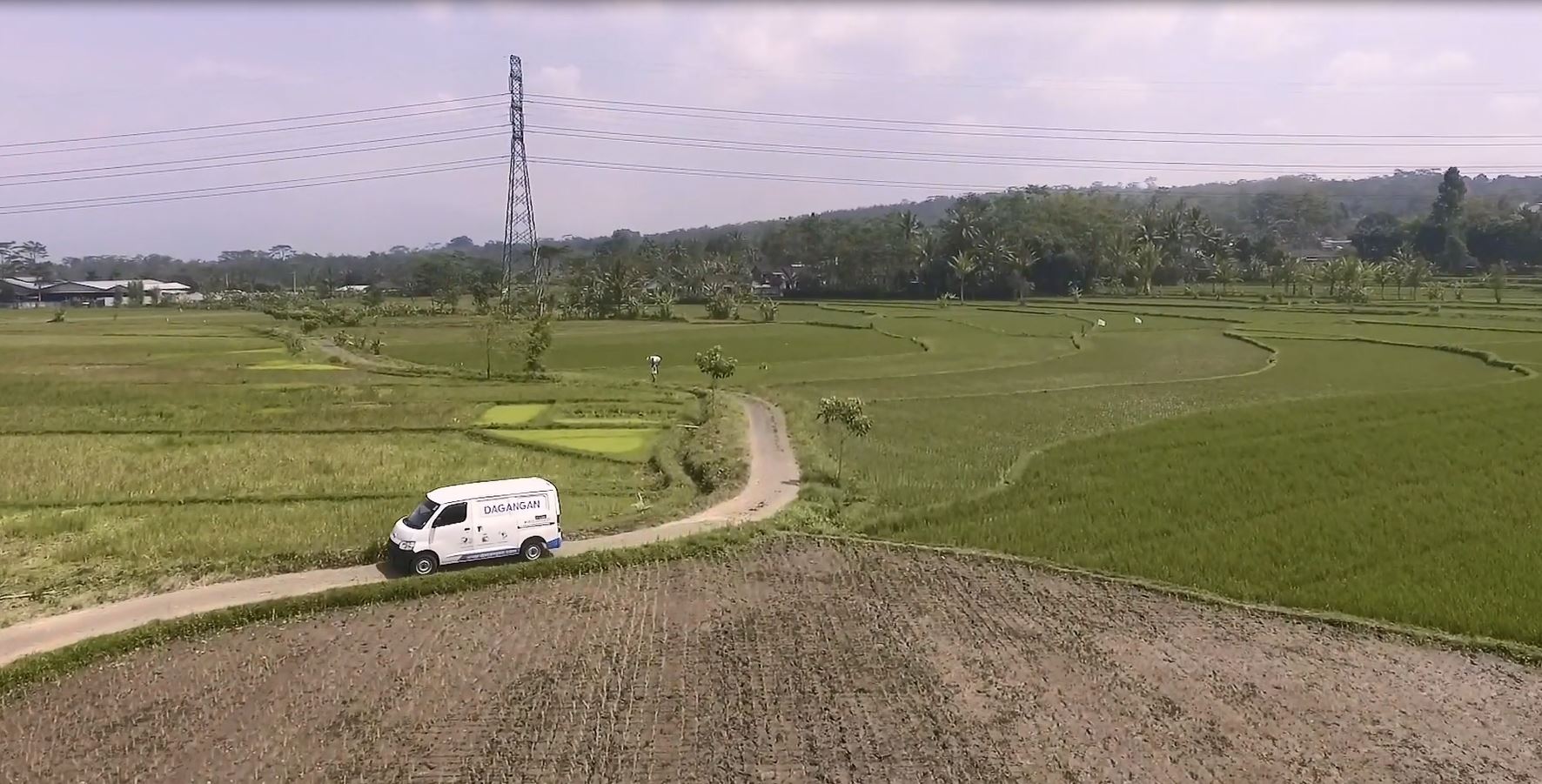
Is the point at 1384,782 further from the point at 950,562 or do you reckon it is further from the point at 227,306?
the point at 227,306

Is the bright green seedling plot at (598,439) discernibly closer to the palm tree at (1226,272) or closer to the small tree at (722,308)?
the small tree at (722,308)

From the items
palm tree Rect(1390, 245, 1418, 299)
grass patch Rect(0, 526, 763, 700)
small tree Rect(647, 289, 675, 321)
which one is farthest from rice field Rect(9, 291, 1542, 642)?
palm tree Rect(1390, 245, 1418, 299)

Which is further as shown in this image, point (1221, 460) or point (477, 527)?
point (1221, 460)

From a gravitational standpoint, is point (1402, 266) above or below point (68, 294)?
above

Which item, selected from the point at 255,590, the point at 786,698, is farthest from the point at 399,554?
the point at 786,698

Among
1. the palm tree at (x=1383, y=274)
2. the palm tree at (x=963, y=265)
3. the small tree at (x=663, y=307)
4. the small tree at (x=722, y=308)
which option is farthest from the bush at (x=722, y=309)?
the palm tree at (x=1383, y=274)

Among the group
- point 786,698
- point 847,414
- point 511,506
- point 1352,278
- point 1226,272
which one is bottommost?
point 786,698

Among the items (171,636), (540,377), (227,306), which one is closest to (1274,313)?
(540,377)

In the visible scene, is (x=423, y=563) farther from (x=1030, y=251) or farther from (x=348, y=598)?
(x=1030, y=251)
